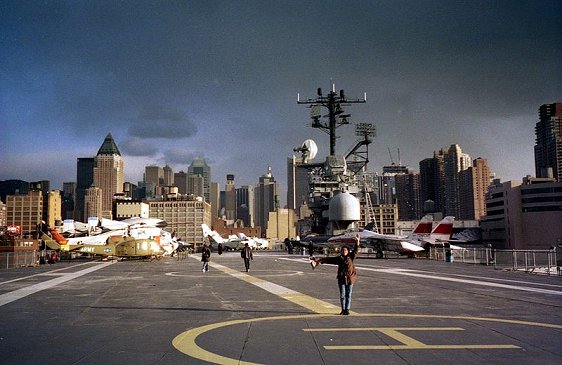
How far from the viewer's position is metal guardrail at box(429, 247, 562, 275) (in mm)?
36500

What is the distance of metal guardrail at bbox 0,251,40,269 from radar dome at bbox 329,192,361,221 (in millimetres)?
57096

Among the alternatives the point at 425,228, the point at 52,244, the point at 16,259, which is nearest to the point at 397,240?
the point at 425,228

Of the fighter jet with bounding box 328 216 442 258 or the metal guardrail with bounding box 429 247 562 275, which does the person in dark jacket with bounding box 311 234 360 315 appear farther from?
the fighter jet with bounding box 328 216 442 258

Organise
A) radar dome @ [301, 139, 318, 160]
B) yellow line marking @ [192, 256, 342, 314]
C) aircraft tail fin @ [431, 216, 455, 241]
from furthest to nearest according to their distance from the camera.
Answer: radar dome @ [301, 139, 318, 160] → aircraft tail fin @ [431, 216, 455, 241] → yellow line marking @ [192, 256, 342, 314]

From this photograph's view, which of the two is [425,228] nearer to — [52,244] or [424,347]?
[52,244]

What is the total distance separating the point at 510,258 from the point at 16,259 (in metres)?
50.9

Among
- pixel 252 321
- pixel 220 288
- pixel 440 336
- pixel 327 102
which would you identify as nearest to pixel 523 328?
pixel 440 336

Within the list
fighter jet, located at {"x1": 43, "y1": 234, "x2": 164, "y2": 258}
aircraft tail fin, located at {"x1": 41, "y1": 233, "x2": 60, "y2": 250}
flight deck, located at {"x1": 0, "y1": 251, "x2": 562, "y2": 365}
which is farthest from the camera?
aircraft tail fin, located at {"x1": 41, "y1": 233, "x2": 60, "y2": 250}

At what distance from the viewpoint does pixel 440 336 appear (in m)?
10.7

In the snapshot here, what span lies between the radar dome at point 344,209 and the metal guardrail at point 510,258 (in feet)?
92.3

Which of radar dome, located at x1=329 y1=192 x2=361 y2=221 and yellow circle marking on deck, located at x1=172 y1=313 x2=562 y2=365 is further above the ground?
radar dome, located at x1=329 y1=192 x2=361 y2=221

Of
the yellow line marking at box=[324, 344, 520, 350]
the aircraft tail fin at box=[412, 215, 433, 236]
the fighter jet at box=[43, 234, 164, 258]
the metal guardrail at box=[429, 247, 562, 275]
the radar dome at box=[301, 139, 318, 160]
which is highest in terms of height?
the radar dome at box=[301, 139, 318, 160]

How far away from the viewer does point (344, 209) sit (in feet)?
301

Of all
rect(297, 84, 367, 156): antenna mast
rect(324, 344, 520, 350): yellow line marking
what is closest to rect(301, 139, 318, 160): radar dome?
rect(297, 84, 367, 156): antenna mast
